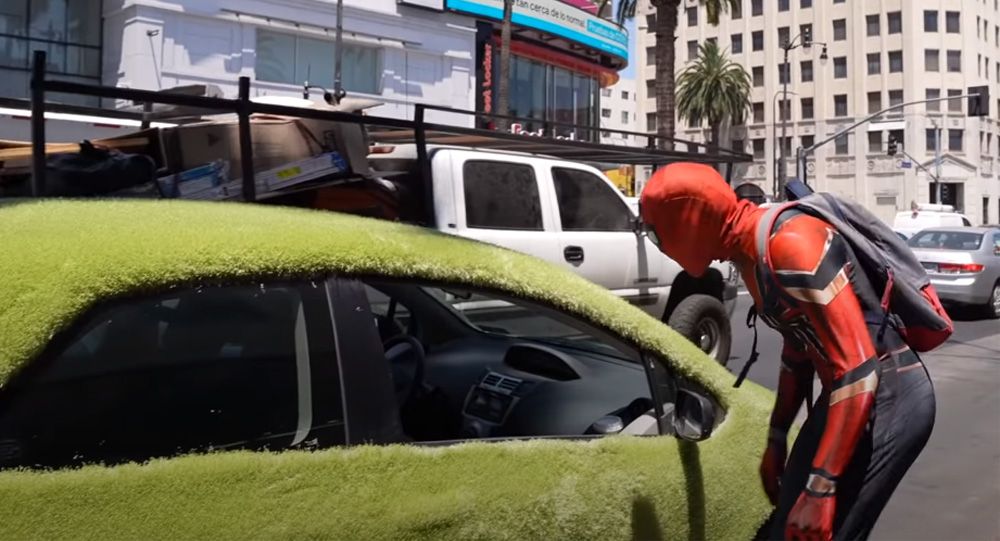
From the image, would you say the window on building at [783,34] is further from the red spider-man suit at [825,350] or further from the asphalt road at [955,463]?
the red spider-man suit at [825,350]

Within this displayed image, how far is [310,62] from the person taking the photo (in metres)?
25.5

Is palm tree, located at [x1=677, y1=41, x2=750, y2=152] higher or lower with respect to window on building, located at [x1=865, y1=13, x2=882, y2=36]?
lower

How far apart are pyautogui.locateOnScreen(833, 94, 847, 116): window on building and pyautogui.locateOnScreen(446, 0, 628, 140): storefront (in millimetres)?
39652

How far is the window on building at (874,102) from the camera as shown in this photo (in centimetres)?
6906

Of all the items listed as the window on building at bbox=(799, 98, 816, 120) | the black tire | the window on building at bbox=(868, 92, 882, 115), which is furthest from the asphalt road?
the window on building at bbox=(799, 98, 816, 120)

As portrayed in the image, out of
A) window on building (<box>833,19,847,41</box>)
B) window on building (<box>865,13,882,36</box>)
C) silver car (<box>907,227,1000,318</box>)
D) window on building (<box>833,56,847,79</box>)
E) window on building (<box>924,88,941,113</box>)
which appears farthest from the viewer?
window on building (<box>833,19,847,41</box>)

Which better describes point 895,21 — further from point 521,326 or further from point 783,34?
point 521,326

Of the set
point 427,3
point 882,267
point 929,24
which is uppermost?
point 929,24

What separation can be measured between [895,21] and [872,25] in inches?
66.7

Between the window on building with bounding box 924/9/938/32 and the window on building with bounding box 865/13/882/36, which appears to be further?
the window on building with bounding box 865/13/882/36

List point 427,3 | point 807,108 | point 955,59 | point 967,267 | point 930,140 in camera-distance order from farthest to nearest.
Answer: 1. point 807,108
2. point 930,140
3. point 955,59
4. point 427,3
5. point 967,267

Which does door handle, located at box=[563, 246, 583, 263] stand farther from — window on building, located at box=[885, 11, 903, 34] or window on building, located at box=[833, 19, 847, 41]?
window on building, located at box=[833, 19, 847, 41]

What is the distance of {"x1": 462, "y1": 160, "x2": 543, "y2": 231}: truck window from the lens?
719 cm

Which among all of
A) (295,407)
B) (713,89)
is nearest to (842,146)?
(713,89)
